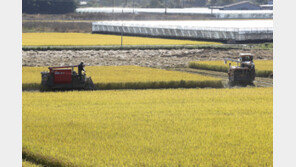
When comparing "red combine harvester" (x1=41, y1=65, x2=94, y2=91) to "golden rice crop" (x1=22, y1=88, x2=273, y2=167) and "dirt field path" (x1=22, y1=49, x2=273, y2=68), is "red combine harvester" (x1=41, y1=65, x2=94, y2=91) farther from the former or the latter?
"dirt field path" (x1=22, y1=49, x2=273, y2=68)

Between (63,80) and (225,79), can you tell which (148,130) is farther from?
(225,79)

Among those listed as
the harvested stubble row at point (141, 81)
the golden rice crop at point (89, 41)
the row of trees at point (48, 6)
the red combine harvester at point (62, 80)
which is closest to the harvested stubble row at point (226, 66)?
the harvested stubble row at point (141, 81)

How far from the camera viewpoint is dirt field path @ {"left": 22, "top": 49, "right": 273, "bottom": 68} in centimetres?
5272

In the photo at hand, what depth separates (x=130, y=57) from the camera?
58500mm

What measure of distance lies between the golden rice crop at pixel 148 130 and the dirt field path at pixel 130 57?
23676 millimetres

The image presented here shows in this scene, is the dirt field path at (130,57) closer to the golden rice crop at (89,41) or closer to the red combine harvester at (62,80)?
the golden rice crop at (89,41)

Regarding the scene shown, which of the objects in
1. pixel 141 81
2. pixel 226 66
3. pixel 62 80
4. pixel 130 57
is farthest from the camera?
pixel 130 57

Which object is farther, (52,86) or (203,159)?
(52,86)

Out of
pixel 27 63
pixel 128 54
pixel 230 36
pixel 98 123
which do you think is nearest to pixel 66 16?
pixel 230 36

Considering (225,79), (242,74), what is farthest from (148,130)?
(225,79)

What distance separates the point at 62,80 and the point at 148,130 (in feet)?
43.6

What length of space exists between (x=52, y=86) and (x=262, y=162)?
18278 mm

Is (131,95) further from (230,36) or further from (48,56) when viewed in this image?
(230,36)

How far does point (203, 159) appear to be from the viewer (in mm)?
15477
